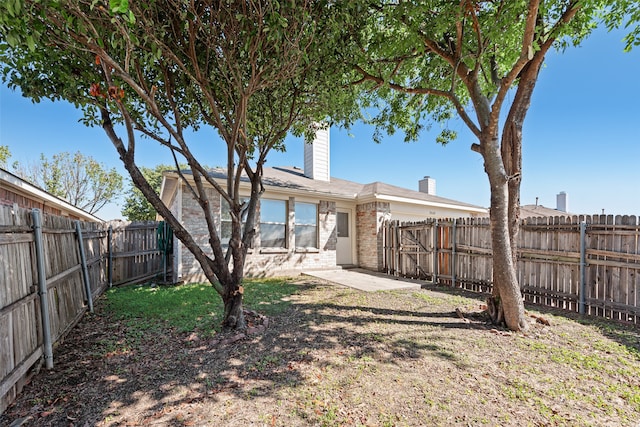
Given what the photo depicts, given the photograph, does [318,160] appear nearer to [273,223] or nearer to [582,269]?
[273,223]

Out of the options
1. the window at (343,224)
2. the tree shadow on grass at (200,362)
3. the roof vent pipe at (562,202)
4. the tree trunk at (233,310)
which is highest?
the roof vent pipe at (562,202)

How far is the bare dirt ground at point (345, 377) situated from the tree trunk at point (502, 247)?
31cm

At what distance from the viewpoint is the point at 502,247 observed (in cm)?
439

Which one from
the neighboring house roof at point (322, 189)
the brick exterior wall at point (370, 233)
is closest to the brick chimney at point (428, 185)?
the neighboring house roof at point (322, 189)

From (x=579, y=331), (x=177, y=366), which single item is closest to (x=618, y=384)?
(x=579, y=331)

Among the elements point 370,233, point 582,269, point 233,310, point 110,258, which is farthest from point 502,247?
point 110,258

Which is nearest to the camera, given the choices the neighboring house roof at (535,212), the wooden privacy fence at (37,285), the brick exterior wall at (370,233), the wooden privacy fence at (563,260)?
the wooden privacy fence at (37,285)

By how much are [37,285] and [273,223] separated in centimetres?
642

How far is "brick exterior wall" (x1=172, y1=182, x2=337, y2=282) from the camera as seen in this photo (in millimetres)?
7961

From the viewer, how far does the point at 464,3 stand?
4.00 metres

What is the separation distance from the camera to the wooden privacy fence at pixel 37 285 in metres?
2.51

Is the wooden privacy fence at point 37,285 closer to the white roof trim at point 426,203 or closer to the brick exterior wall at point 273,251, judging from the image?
the brick exterior wall at point 273,251

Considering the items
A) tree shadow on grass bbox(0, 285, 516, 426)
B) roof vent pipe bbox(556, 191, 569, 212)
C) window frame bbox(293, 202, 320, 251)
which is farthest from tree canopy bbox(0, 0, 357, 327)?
roof vent pipe bbox(556, 191, 569, 212)

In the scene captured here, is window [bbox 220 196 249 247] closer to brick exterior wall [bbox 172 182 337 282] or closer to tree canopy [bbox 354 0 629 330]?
brick exterior wall [bbox 172 182 337 282]
